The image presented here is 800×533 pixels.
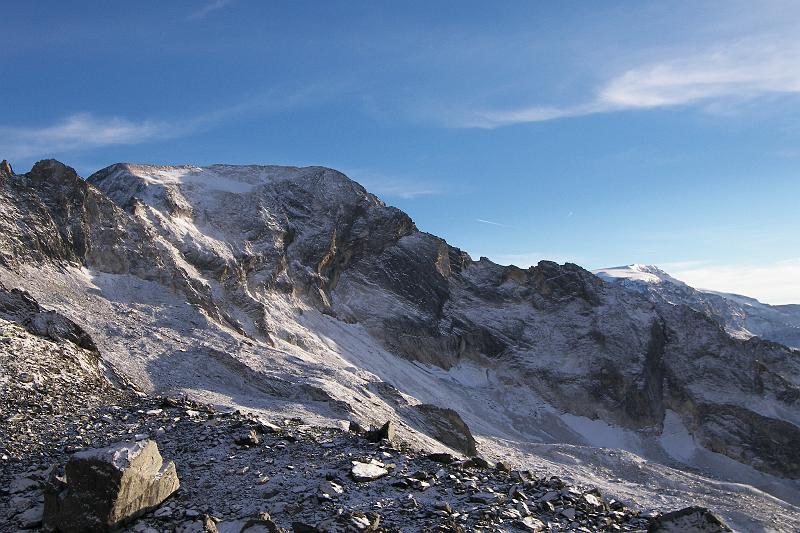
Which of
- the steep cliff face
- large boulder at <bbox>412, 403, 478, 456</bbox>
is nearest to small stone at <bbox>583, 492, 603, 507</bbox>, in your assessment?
large boulder at <bbox>412, 403, 478, 456</bbox>

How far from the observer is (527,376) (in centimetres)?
9769

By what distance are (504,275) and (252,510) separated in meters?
103

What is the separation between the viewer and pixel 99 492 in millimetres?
12922

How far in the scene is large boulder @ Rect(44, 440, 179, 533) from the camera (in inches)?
506

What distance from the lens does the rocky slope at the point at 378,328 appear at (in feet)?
161

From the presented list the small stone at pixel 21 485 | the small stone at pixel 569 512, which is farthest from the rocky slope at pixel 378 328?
the small stone at pixel 569 512

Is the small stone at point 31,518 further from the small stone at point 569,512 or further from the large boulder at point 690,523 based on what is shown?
the large boulder at point 690,523

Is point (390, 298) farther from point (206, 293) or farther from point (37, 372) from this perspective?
point (37, 372)

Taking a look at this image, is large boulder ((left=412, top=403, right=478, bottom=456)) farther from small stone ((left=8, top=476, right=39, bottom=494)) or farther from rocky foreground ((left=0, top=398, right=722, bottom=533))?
small stone ((left=8, top=476, right=39, bottom=494))

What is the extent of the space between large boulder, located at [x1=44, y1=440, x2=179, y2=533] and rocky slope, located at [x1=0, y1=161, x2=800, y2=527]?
21283mm

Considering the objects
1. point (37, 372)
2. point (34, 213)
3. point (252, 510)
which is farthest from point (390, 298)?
point (252, 510)

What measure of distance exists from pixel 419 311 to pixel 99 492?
8676 cm

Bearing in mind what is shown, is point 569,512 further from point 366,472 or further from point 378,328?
point 378,328

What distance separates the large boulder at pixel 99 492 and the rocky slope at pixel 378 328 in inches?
838
